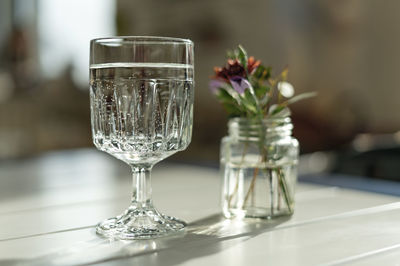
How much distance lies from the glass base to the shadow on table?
1 centimetres

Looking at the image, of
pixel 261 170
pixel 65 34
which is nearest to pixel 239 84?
pixel 261 170

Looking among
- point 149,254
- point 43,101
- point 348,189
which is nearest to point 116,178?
point 348,189

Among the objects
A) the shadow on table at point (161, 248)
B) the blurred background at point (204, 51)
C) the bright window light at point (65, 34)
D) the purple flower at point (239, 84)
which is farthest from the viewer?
the bright window light at point (65, 34)

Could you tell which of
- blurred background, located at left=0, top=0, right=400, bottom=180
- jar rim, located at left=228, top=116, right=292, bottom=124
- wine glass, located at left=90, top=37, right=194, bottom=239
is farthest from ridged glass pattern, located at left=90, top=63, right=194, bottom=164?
blurred background, located at left=0, top=0, right=400, bottom=180

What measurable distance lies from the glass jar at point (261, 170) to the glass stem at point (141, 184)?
12 cm

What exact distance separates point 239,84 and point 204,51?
380cm

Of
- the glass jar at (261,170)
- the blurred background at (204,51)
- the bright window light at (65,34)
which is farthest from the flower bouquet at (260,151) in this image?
the bright window light at (65,34)

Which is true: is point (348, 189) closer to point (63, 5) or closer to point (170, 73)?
point (170, 73)

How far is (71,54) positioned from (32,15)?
42 centimetres

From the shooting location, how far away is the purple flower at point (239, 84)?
0.65 m

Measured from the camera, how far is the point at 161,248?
0.56 meters

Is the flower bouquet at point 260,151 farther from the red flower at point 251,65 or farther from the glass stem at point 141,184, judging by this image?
the glass stem at point 141,184

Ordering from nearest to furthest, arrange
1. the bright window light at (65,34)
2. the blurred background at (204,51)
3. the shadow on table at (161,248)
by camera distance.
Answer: the shadow on table at (161,248) < the blurred background at (204,51) < the bright window light at (65,34)

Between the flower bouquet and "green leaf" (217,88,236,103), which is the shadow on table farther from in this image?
"green leaf" (217,88,236,103)
